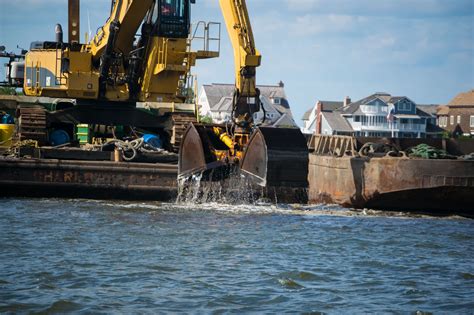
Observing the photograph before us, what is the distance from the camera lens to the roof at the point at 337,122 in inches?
4380

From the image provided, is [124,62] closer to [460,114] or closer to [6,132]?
[6,132]

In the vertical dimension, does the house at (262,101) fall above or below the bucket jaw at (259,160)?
above

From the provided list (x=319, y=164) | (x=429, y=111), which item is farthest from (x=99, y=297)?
(x=429, y=111)

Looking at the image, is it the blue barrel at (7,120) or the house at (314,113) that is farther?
the house at (314,113)

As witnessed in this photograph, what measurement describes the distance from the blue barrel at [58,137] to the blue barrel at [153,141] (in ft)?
6.96

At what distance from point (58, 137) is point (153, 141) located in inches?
102

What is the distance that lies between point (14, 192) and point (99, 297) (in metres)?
10.9

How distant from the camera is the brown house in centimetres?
10738

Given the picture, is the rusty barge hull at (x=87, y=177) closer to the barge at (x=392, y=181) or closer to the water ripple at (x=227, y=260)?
the water ripple at (x=227, y=260)

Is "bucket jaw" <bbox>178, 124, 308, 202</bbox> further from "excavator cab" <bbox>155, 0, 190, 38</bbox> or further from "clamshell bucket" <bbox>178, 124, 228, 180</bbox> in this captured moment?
"excavator cab" <bbox>155, 0, 190, 38</bbox>

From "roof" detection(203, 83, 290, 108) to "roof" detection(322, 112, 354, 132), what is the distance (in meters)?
9.93

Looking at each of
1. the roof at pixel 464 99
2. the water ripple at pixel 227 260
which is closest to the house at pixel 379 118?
the roof at pixel 464 99

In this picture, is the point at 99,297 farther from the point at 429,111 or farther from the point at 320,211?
the point at 429,111

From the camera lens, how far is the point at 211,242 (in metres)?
16.6
